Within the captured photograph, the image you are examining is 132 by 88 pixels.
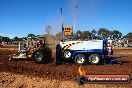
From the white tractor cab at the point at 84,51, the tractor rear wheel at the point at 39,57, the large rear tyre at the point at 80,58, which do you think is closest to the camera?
the white tractor cab at the point at 84,51

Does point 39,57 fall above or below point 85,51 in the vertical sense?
below

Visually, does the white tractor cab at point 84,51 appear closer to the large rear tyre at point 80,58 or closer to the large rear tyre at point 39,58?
the large rear tyre at point 80,58

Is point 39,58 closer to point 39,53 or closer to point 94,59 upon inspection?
point 39,53

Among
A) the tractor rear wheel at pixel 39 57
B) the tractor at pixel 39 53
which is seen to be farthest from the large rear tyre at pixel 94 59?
the tractor rear wheel at pixel 39 57

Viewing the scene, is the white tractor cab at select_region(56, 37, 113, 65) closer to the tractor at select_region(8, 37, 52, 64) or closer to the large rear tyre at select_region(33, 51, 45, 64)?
→ the tractor at select_region(8, 37, 52, 64)

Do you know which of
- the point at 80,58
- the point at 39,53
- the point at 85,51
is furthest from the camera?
the point at 39,53

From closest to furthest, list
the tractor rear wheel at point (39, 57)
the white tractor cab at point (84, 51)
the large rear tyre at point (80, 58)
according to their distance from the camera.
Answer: the white tractor cab at point (84, 51) → the large rear tyre at point (80, 58) → the tractor rear wheel at point (39, 57)

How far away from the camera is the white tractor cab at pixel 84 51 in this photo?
19156mm

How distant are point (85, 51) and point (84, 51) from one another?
65mm

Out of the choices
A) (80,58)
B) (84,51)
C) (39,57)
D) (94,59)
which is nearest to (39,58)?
(39,57)

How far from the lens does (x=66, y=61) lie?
20.0 meters

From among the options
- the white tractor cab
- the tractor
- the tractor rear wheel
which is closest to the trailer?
the white tractor cab

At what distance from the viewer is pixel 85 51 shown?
1930cm

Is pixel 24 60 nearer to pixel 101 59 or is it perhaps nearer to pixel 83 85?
pixel 101 59
